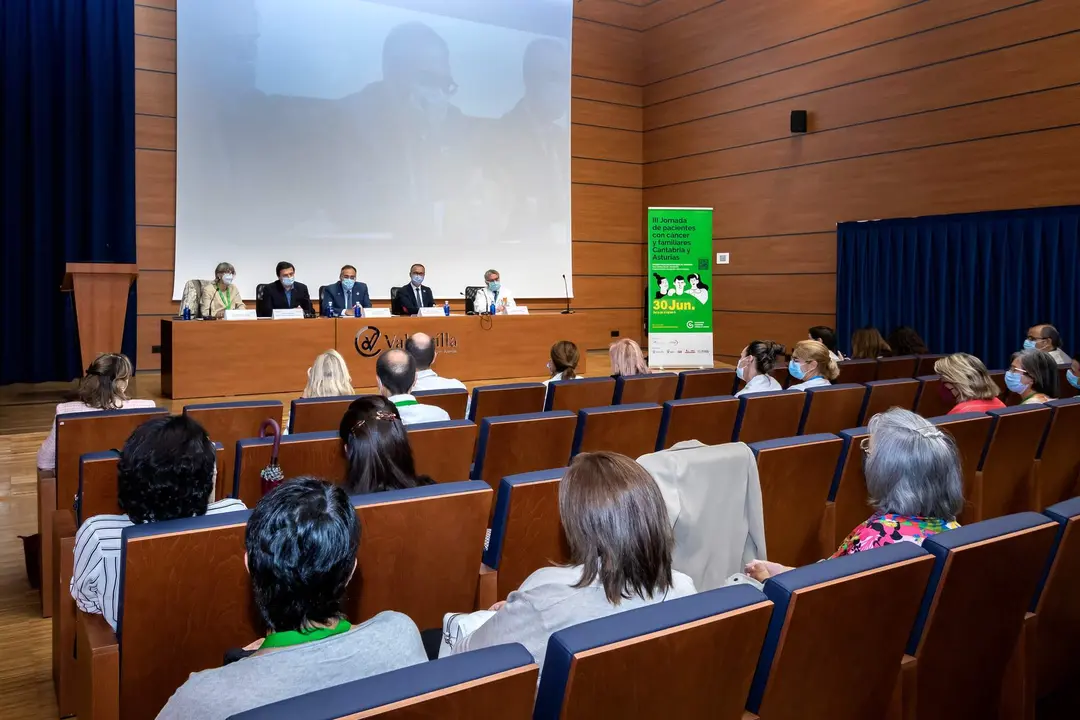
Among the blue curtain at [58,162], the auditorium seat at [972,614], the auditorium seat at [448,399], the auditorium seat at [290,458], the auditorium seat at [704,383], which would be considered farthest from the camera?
the blue curtain at [58,162]

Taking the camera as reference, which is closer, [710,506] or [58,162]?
[710,506]

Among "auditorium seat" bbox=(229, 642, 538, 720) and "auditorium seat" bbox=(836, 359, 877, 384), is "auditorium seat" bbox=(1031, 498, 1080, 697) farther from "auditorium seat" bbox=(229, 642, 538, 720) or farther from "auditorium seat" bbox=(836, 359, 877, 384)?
"auditorium seat" bbox=(836, 359, 877, 384)

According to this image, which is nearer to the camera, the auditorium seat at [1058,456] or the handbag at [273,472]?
the handbag at [273,472]

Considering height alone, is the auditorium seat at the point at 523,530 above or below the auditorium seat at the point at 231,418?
below

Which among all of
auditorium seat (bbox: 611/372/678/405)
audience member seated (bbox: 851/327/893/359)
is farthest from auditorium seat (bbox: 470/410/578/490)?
audience member seated (bbox: 851/327/893/359)

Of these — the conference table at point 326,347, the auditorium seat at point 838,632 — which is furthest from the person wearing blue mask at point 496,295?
the auditorium seat at point 838,632

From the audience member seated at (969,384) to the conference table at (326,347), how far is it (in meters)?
5.10

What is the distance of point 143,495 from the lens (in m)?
1.75

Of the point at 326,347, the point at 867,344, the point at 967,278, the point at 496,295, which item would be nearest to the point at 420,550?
the point at 867,344

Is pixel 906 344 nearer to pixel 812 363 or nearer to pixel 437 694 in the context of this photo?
pixel 812 363

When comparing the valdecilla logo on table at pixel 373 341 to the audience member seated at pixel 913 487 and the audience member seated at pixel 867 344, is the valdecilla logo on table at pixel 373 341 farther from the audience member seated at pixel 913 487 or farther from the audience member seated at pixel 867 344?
the audience member seated at pixel 913 487

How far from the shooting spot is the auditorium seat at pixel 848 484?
280 centimetres

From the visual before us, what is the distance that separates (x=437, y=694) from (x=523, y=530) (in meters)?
1.23

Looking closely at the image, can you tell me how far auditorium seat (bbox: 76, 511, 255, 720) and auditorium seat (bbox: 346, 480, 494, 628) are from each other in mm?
287
